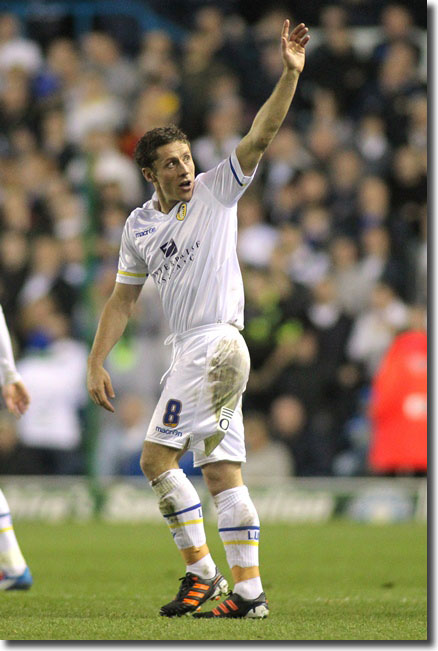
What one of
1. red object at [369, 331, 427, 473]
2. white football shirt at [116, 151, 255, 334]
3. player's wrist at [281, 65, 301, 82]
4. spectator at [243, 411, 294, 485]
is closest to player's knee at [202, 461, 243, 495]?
white football shirt at [116, 151, 255, 334]

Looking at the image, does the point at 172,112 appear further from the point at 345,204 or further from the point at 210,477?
the point at 210,477

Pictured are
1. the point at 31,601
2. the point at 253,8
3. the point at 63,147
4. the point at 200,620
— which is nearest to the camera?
the point at 200,620

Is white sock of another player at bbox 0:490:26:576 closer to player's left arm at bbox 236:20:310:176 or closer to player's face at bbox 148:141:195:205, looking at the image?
player's face at bbox 148:141:195:205

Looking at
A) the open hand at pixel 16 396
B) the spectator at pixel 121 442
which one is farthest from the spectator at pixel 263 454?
the open hand at pixel 16 396

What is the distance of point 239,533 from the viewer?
604 cm

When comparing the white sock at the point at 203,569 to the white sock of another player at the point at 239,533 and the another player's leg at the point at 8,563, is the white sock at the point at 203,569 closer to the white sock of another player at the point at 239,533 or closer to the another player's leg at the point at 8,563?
the white sock of another player at the point at 239,533

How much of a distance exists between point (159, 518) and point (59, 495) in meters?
1.12

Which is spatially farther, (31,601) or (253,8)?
(253,8)

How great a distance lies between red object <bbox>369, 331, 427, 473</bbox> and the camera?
1279 centimetres

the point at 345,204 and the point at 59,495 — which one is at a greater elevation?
the point at 345,204

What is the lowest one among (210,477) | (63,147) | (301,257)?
(210,477)

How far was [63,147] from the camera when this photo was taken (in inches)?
602

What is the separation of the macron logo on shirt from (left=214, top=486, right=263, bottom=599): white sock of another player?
1209 mm

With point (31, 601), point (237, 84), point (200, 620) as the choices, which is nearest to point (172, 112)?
point (237, 84)
